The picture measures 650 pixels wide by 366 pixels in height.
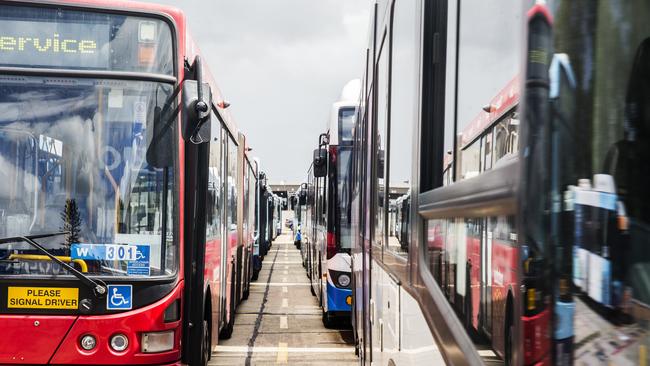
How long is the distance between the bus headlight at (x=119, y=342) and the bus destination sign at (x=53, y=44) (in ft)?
5.53

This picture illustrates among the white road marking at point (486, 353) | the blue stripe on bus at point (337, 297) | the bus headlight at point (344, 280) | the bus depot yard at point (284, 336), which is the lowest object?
the bus depot yard at point (284, 336)

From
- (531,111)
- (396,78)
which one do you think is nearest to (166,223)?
(396,78)

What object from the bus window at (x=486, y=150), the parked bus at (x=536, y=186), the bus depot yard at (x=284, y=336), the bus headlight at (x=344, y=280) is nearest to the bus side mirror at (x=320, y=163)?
the bus headlight at (x=344, y=280)

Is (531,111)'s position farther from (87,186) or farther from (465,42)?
(87,186)

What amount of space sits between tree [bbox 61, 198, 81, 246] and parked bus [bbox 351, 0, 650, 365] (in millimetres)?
2846

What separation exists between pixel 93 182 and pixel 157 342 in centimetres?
108

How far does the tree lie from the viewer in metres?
4.52

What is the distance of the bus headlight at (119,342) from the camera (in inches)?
180

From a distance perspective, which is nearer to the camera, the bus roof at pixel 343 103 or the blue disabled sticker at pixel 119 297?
the blue disabled sticker at pixel 119 297

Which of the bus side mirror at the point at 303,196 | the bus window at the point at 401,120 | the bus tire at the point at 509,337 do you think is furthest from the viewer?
the bus side mirror at the point at 303,196

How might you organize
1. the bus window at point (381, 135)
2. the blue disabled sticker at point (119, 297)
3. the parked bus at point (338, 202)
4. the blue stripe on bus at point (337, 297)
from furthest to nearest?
the blue stripe on bus at point (337, 297) < the parked bus at point (338, 202) < the blue disabled sticker at point (119, 297) < the bus window at point (381, 135)

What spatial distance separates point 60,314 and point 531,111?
13.1 ft

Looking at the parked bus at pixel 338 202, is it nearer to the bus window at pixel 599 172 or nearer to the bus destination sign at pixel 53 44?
the bus destination sign at pixel 53 44

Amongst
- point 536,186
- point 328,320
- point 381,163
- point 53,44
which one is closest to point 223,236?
point 53,44
